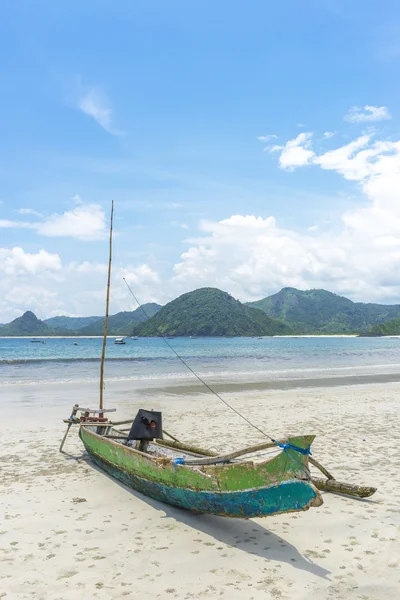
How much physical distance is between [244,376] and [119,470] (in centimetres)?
2857

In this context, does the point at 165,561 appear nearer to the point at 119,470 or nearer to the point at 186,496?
the point at 186,496

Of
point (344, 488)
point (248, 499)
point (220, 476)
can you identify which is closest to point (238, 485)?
Result: point (248, 499)

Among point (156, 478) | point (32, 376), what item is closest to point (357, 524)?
point (156, 478)

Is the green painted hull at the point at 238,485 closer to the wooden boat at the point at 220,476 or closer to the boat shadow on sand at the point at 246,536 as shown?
the wooden boat at the point at 220,476

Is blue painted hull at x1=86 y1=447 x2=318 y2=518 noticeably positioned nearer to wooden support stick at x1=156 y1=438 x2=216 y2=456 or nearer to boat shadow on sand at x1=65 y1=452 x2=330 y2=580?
boat shadow on sand at x1=65 y1=452 x2=330 y2=580

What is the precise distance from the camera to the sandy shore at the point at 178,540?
19.5 feet

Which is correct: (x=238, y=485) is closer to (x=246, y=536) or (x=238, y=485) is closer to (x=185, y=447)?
Answer: (x=246, y=536)

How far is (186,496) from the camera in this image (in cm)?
801

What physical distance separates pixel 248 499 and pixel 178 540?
1.49 meters

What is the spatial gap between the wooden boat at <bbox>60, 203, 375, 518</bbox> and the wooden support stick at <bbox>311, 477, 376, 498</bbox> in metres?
0.02

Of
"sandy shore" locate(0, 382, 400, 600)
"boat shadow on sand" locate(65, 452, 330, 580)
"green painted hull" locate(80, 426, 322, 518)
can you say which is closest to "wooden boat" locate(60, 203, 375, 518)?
"green painted hull" locate(80, 426, 322, 518)

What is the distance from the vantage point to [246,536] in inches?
294

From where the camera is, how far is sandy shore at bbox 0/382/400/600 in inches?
234

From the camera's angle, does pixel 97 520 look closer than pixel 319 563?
No
